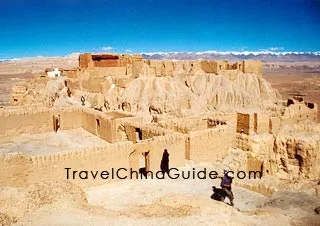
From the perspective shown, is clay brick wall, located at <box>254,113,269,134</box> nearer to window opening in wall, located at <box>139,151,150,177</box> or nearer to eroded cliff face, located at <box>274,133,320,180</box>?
eroded cliff face, located at <box>274,133,320,180</box>

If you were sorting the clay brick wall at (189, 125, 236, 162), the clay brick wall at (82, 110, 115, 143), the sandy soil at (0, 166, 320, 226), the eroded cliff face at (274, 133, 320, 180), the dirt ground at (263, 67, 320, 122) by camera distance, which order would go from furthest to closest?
the dirt ground at (263, 67, 320, 122), the clay brick wall at (82, 110, 115, 143), the eroded cliff face at (274, 133, 320, 180), the clay brick wall at (189, 125, 236, 162), the sandy soil at (0, 166, 320, 226)

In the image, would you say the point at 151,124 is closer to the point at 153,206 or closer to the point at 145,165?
the point at 145,165

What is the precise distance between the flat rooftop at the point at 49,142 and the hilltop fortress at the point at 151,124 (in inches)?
1.9

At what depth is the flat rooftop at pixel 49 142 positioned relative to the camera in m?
18.6

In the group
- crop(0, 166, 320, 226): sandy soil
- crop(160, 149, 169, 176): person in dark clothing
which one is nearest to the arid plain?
crop(0, 166, 320, 226): sandy soil

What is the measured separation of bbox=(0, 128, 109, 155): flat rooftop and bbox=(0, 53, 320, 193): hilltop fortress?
0.05 metres

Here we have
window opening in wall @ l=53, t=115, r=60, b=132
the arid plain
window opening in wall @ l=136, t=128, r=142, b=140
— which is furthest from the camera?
window opening in wall @ l=53, t=115, r=60, b=132

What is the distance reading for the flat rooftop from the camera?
60.9ft

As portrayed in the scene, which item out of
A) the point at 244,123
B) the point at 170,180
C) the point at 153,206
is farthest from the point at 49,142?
the point at 153,206

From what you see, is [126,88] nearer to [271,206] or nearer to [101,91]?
[101,91]

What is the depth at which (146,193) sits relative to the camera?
12.7m

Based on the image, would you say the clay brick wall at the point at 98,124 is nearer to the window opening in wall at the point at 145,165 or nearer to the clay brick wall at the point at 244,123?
the window opening in wall at the point at 145,165

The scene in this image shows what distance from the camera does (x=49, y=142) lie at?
787 inches

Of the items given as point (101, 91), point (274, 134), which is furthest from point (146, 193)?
point (101, 91)
